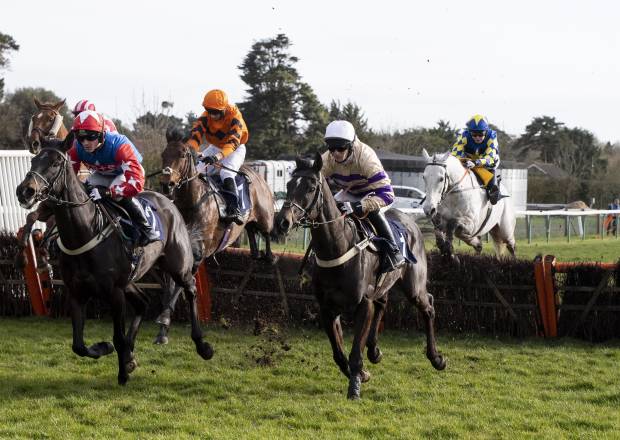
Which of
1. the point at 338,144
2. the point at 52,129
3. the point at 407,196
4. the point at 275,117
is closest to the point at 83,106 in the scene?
the point at 52,129

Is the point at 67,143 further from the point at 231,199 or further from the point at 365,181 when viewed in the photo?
Answer: the point at 231,199

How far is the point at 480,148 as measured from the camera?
11.1m

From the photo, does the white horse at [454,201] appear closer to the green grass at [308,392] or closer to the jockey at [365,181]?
the green grass at [308,392]

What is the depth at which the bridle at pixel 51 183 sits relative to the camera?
18.3ft

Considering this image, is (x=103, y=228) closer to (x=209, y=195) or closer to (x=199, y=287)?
(x=209, y=195)

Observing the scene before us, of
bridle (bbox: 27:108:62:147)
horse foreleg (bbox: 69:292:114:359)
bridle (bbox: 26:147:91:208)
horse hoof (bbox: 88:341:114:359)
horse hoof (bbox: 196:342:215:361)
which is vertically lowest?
horse hoof (bbox: 196:342:215:361)

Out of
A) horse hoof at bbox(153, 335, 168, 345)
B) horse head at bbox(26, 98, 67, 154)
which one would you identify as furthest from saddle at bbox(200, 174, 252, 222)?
horse head at bbox(26, 98, 67, 154)

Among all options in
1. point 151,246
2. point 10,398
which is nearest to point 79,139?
point 151,246

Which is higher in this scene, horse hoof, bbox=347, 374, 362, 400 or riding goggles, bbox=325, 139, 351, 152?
riding goggles, bbox=325, 139, 351, 152

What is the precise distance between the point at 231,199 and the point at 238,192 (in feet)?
0.54

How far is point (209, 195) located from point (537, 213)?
505 inches

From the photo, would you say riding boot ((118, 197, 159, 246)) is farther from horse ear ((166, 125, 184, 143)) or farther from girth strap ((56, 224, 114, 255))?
horse ear ((166, 125, 184, 143))

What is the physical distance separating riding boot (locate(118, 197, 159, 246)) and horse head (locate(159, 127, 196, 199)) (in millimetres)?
1175

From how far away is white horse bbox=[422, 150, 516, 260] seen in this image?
10.1 m
